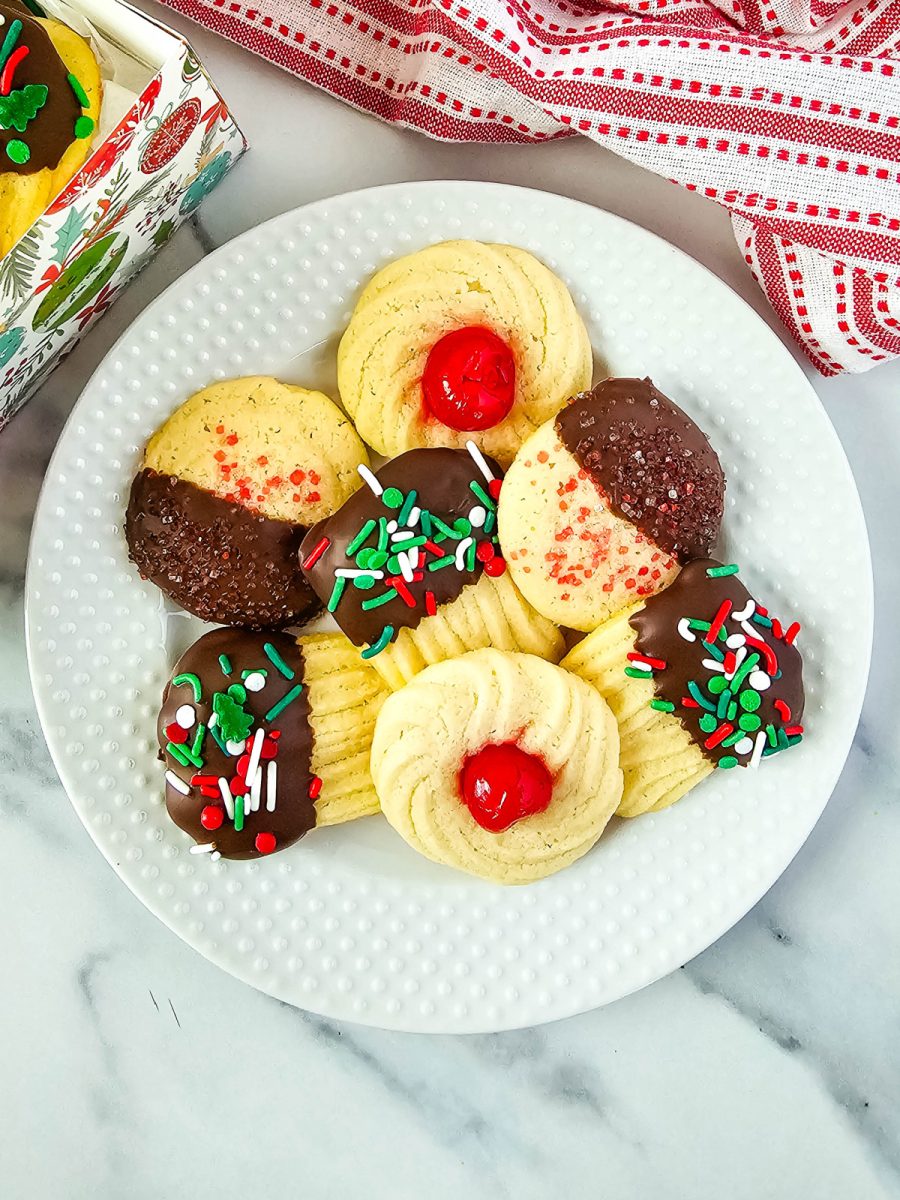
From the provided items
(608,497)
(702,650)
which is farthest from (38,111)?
(702,650)

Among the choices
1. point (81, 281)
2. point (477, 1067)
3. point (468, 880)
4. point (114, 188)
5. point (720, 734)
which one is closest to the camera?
point (114, 188)

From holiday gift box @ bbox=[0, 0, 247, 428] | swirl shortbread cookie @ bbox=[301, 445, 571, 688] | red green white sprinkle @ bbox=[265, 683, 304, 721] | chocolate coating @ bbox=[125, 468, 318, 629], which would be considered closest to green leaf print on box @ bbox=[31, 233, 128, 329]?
holiday gift box @ bbox=[0, 0, 247, 428]

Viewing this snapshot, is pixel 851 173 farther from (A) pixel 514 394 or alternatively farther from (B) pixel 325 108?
(B) pixel 325 108

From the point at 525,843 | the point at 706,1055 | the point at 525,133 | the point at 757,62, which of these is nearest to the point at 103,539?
the point at 525,843

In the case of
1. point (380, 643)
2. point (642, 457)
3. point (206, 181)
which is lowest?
point (380, 643)

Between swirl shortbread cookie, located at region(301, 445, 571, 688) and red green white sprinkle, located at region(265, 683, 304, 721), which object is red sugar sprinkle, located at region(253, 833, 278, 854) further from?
swirl shortbread cookie, located at region(301, 445, 571, 688)

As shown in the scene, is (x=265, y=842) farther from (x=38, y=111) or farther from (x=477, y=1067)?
(x=38, y=111)
